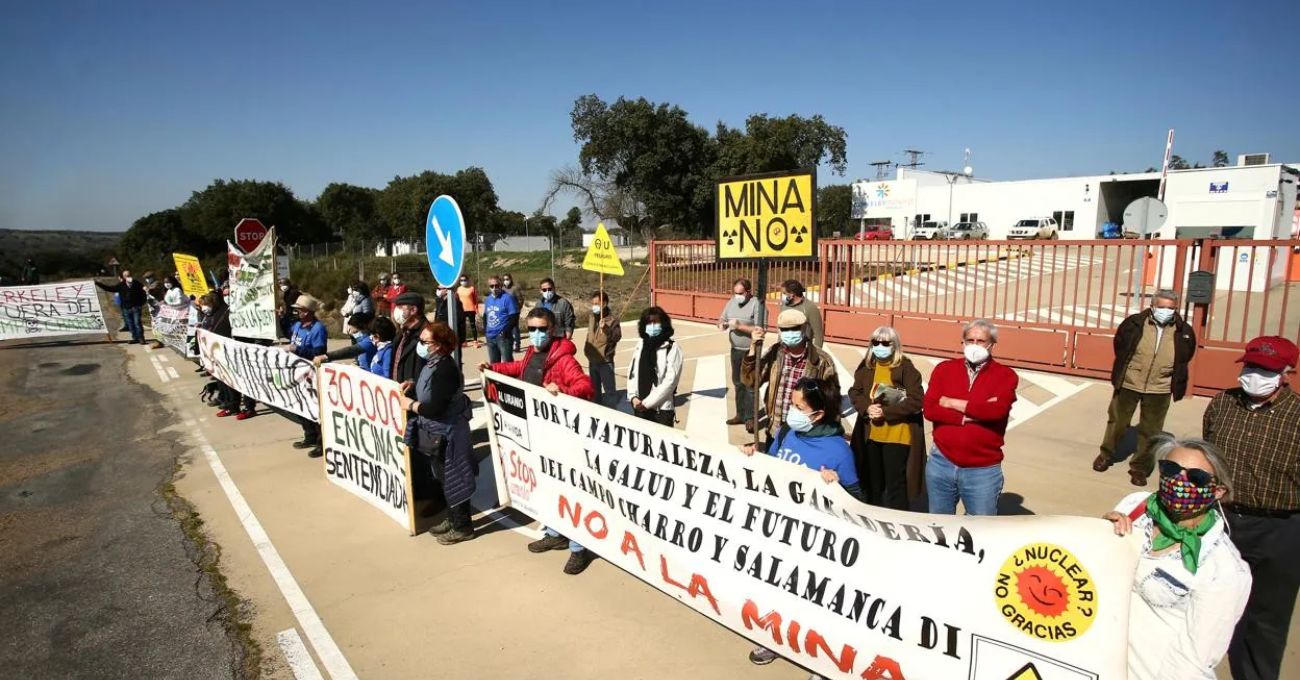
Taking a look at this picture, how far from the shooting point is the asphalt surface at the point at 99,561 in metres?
4.13

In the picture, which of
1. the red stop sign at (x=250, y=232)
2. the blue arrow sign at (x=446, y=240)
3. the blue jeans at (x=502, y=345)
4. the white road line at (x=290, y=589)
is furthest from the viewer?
the red stop sign at (x=250, y=232)

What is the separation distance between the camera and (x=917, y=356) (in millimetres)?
12695

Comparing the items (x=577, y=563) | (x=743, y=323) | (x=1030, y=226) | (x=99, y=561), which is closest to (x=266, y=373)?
(x=99, y=561)

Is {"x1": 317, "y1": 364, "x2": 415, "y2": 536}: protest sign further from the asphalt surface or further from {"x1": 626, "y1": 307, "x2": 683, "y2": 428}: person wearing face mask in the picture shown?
{"x1": 626, "y1": 307, "x2": 683, "y2": 428}: person wearing face mask

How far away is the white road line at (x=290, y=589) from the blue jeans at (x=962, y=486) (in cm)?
358

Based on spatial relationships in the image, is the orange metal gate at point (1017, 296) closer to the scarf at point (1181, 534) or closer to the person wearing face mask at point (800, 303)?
the person wearing face mask at point (800, 303)

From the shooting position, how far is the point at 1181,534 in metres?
2.55

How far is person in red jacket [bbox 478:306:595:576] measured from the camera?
502 cm

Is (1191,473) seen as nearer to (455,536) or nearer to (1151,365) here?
(1151,365)

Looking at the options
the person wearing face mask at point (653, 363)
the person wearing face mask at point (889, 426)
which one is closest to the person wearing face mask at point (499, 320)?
the person wearing face mask at point (653, 363)

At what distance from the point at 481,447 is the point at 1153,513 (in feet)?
21.3

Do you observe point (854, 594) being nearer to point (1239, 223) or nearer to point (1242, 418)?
point (1242, 418)

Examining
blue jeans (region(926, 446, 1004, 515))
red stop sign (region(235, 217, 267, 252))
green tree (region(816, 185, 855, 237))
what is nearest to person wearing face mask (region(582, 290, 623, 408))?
blue jeans (region(926, 446, 1004, 515))

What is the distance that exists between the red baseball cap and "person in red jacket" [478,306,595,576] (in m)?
3.78
